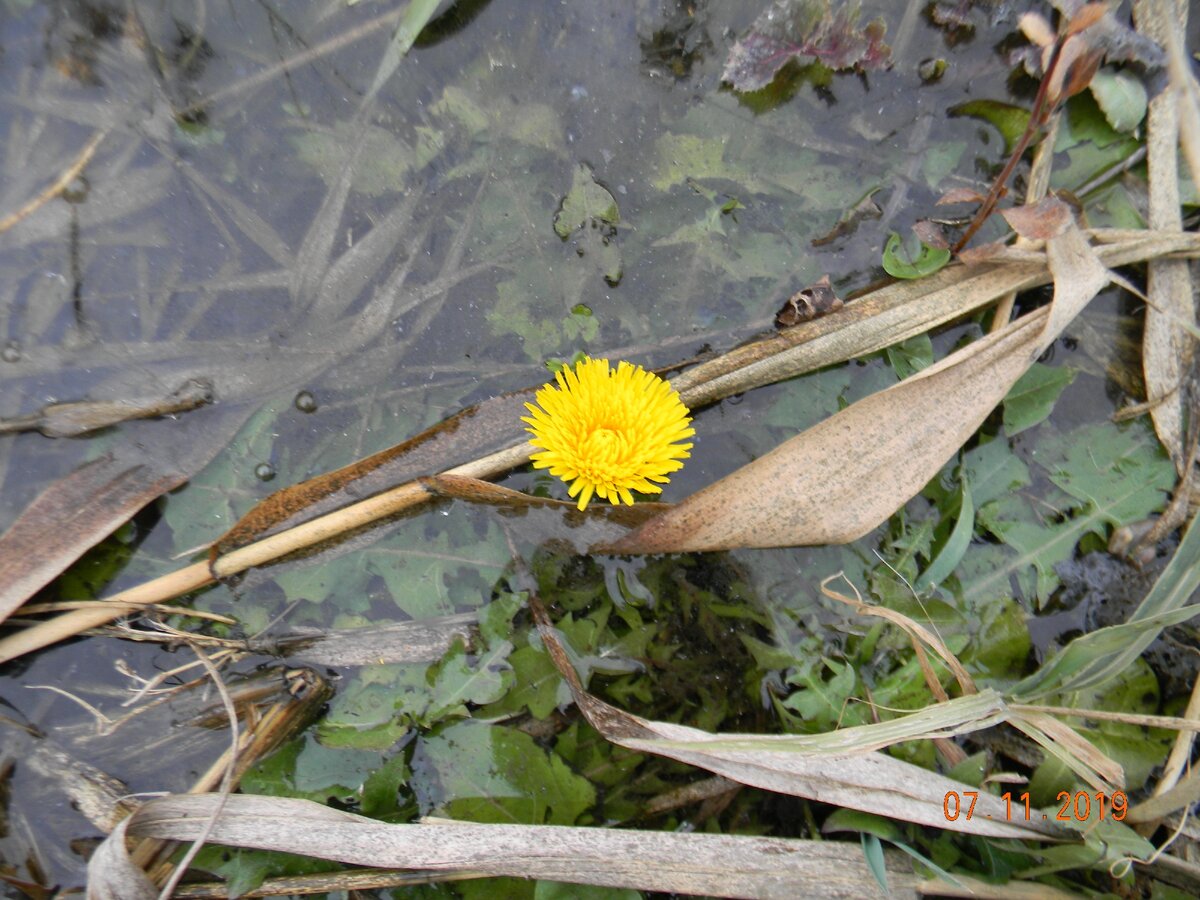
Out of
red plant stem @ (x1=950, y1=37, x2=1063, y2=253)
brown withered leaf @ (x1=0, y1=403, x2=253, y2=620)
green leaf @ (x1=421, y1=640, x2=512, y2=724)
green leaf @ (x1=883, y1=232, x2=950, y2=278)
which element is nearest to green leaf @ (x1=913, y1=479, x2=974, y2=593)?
green leaf @ (x1=883, y1=232, x2=950, y2=278)

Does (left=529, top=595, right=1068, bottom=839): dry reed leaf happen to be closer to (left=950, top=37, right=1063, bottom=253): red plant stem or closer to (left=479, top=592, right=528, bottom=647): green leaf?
(left=479, top=592, right=528, bottom=647): green leaf

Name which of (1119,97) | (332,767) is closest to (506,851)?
(332,767)

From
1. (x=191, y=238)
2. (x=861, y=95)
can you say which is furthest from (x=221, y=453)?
(x=861, y=95)

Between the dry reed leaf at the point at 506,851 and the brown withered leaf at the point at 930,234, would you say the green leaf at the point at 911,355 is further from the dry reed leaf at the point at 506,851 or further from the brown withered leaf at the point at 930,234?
the dry reed leaf at the point at 506,851

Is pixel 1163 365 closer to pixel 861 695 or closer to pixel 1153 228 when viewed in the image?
pixel 1153 228

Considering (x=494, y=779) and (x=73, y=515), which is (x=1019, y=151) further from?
(x=73, y=515)
